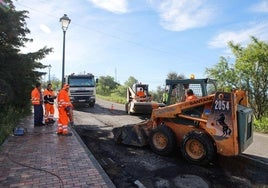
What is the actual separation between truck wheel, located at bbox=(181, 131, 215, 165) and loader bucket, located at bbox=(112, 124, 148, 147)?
1765 millimetres

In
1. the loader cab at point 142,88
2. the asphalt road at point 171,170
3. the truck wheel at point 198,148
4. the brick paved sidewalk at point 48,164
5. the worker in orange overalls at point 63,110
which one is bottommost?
the asphalt road at point 171,170

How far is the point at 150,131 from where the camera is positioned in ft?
30.1

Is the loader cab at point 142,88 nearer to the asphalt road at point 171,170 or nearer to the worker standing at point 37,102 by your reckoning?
the worker standing at point 37,102

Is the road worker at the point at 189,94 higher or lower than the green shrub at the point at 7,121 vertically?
higher

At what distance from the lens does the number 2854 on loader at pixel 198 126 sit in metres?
7.20

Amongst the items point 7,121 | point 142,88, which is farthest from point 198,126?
point 142,88

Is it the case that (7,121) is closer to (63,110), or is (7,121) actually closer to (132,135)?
(63,110)

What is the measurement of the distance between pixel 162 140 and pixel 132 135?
1.27m

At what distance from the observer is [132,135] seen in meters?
9.61

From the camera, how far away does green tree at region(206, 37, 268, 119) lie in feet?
50.3

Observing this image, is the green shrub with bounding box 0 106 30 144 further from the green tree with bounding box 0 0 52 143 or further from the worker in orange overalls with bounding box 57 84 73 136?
the worker in orange overalls with bounding box 57 84 73 136

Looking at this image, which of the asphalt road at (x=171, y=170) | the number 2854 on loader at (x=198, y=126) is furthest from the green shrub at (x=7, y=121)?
the number 2854 on loader at (x=198, y=126)

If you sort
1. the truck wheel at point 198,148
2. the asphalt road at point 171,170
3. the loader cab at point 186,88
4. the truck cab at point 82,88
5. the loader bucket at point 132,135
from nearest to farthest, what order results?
the asphalt road at point 171,170, the truck wheel at point 198,148, the loader cab at point 186,88, the loader bucket at point 132,135, the truck cab at point 82,88

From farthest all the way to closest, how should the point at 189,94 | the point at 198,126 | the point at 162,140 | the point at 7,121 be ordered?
the point at 7,121 → the point at 162,140 → the point at 189,94 → the point at 198,126
